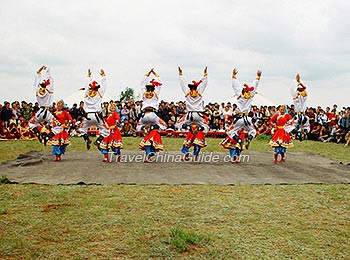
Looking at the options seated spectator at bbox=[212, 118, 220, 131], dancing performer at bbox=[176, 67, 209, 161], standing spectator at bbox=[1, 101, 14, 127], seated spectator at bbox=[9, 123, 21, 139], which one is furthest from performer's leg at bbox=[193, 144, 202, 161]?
standing spectator at bbox=[1, 101, 14, 127]

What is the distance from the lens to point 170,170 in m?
8.24

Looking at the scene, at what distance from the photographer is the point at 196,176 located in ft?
24.9

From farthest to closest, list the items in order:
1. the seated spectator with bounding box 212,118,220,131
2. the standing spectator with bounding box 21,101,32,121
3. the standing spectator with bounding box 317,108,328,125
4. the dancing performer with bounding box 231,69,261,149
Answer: the seated spectator with bounding box 212,118,220,131 → the standing spectator with bounding box 21,101,32,121 → the standing spectator with bounding box 317,108,328,125 → the dancing performer with bounding box 231,69,261,149

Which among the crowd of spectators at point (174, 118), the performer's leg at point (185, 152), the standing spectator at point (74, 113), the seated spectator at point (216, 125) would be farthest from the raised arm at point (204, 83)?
the standing spectator at point (74, 113)

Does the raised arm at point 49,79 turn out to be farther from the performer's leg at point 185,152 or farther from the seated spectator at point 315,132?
the seated spectator at point 315,132

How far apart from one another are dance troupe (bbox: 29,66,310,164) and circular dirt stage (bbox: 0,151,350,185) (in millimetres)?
405

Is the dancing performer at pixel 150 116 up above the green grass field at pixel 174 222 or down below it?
above

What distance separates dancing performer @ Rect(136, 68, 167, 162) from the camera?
9359 millimetres

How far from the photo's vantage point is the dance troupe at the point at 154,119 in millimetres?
9344

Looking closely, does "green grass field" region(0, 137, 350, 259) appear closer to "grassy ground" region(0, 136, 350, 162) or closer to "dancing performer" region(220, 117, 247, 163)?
"dancing performer" region(220, 117, 247, 163)

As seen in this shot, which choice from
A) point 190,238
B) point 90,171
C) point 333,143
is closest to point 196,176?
point 90,171

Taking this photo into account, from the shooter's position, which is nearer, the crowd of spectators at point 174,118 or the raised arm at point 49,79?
the raised arm at point 49,79

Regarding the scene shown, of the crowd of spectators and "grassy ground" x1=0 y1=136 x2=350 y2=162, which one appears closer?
"grassy ground" x1=0 y1=136 x2=350 y2=162

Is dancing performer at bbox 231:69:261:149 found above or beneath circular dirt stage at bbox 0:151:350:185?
above
